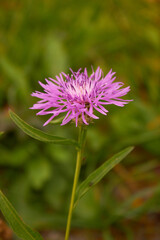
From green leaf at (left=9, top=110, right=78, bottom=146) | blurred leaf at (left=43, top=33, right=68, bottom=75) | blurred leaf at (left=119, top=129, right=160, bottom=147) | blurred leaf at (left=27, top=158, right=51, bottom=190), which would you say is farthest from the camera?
blurred leaf at (left=43, top=33, right=68, bottom=75)

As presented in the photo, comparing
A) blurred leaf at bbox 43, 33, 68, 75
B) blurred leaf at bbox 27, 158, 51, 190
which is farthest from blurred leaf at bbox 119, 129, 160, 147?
blurred leaf at bbox 43, 33, 68, 75

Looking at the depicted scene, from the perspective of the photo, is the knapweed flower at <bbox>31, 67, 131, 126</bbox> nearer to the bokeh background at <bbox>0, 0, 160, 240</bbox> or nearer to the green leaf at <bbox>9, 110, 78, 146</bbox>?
the green leaf at <bbox>9, 110, 78, 146</bbox>

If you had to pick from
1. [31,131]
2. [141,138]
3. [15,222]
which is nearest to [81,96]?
[31,131]

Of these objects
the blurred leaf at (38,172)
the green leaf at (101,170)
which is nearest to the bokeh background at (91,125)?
the blurred leaf at (38,172)

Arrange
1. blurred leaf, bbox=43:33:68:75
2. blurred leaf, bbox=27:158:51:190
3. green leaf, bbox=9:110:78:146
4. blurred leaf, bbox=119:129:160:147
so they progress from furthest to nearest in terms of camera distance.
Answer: blurred leaf, bbox=43:33:68:75, blurred leaf, bbox=119:129:160:147, blurred leaf, bbox=27:158:51:190, green leaf, bbox=9:110:78:146

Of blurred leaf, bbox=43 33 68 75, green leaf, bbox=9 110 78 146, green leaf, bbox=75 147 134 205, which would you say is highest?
blurred leaf, bbox=43 33 68 75

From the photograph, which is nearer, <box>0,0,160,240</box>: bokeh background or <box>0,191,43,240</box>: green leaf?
<box>0,191,43,240</box>: green leaf

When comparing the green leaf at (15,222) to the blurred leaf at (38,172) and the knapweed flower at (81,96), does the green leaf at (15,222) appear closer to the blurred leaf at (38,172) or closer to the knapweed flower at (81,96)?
the knapweed flower at (81,96)
